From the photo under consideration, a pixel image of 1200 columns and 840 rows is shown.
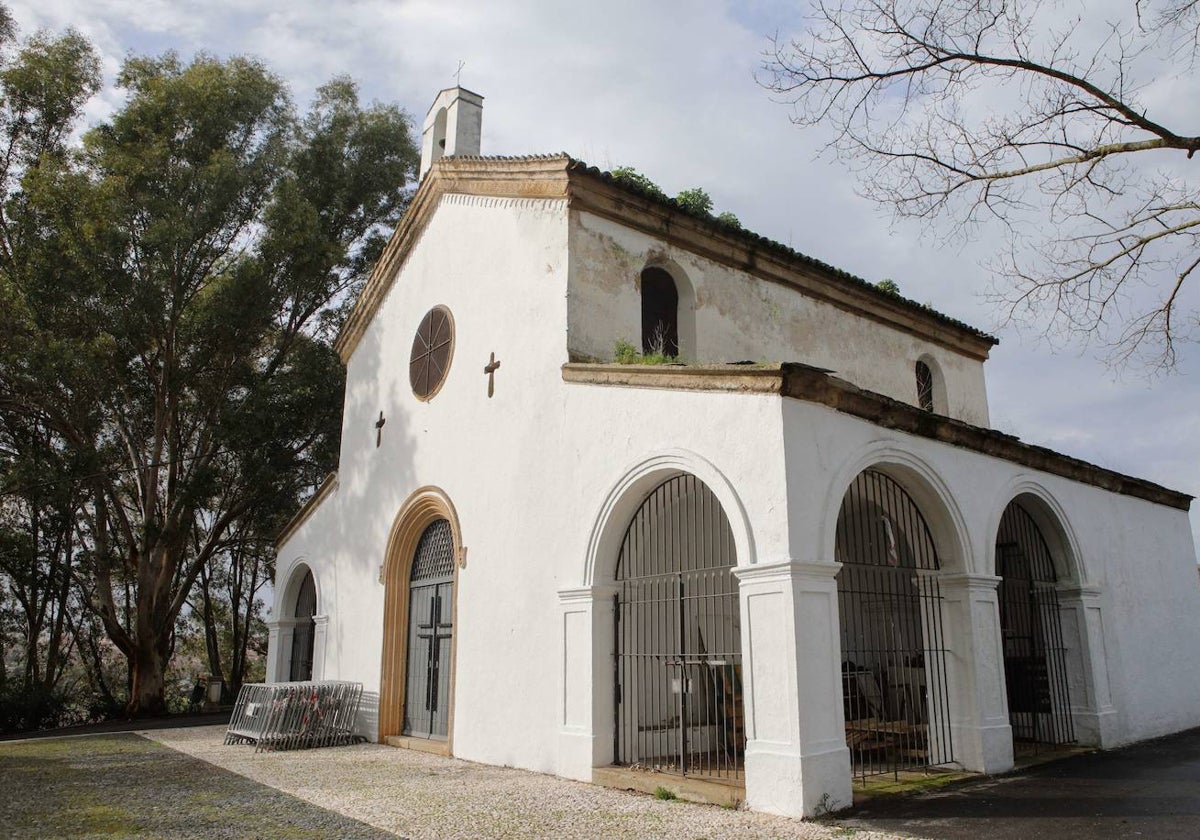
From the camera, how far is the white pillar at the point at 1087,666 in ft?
32.3

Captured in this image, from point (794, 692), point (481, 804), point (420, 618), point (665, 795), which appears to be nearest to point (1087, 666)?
point (794, 692)

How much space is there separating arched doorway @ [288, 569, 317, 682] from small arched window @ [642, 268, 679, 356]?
846 centimetres

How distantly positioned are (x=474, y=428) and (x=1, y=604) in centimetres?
1654

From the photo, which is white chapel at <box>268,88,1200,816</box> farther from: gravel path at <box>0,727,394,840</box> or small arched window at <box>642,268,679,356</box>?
gravel path at <box>0,727,394,840</box>

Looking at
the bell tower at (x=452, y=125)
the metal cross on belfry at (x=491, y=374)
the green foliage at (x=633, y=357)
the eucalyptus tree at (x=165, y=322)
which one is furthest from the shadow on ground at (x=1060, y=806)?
the eucalyptus tree at (x=165, y=322)

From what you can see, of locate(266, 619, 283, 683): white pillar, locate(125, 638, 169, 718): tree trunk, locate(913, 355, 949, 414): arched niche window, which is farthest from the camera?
locate(125, 638, 169, 718): tree trunk

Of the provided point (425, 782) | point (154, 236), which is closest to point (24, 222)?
point (154, 236)

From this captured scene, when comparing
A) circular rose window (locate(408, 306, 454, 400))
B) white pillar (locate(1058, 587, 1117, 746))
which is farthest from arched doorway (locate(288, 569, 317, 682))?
white pillar (locate(1058, 587, 1117, 746))

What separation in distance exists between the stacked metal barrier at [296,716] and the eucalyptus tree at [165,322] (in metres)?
7.30

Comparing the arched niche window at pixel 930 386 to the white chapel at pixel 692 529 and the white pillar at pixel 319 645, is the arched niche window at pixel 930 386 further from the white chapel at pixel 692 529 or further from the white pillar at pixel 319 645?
the white pillar at pixel 319 645

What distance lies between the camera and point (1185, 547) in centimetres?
1259

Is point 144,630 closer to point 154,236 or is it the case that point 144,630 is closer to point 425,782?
point 154,236

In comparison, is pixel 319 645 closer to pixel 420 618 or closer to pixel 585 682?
pixel 420 618

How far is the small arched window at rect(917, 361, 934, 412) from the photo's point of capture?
577 inches
